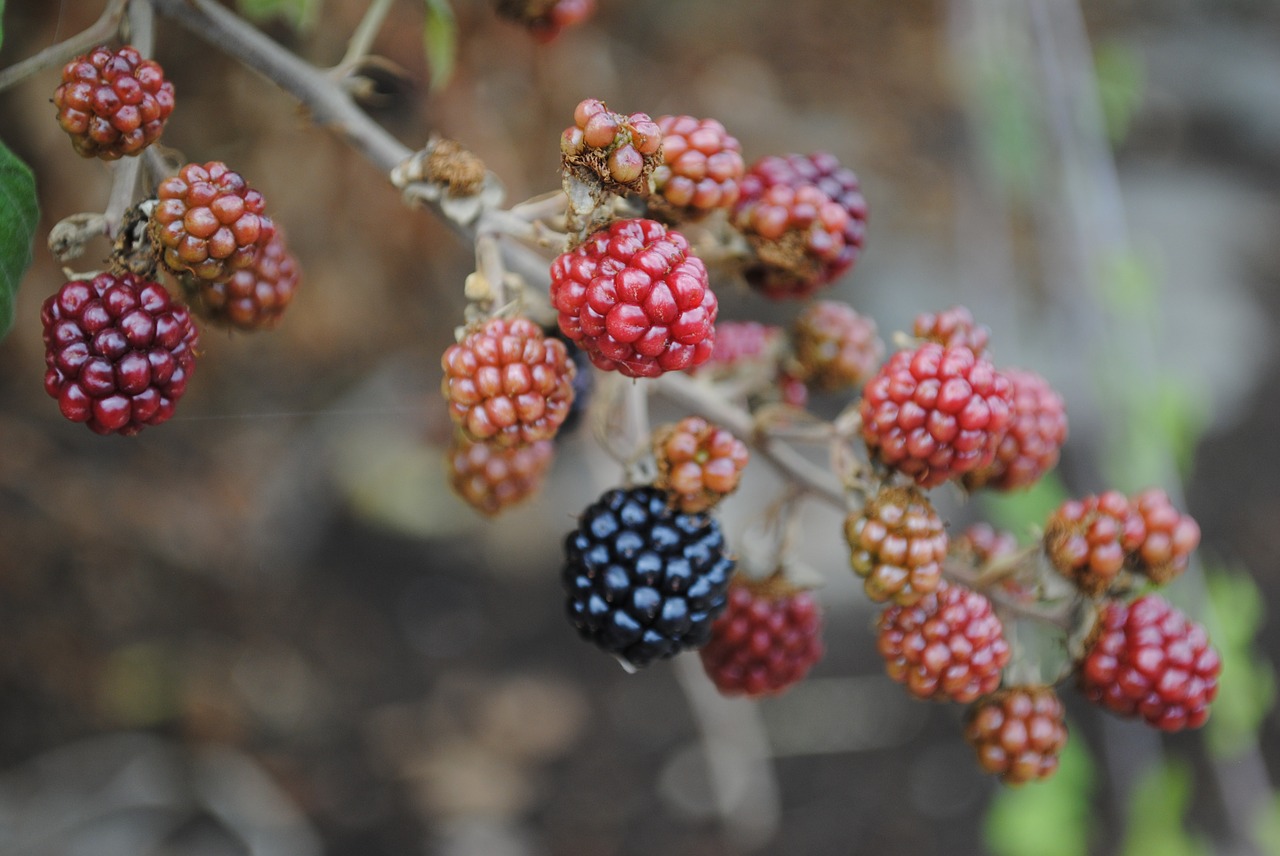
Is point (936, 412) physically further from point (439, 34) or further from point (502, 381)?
→ point (439, 34)

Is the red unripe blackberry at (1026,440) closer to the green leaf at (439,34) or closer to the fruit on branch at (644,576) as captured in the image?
the fruit on branch at (644,576)

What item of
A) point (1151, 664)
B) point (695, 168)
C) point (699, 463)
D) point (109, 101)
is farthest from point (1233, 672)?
point (109, 101)

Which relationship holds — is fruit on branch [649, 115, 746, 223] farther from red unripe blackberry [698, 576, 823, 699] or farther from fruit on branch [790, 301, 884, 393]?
red unripe blackberry [698, 576, 823, 699]

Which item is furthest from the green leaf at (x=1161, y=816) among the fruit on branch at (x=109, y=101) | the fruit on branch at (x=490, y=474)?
the fruit on branch at (x=109, y=101)

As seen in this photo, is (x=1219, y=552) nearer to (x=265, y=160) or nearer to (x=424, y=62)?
(x=424, y=62)

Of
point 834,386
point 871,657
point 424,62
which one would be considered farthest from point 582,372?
point 871,657

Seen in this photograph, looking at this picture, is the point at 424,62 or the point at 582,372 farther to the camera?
the point at 424,62
